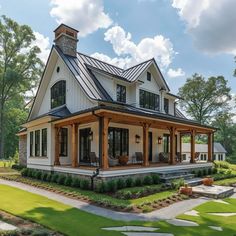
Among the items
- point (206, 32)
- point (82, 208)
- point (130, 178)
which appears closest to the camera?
point (82, 208)

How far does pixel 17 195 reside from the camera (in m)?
10.4

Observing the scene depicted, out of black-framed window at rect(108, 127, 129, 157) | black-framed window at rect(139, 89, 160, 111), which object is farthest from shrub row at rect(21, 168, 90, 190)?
black-framed window at rect(139, 89, 160, 111)

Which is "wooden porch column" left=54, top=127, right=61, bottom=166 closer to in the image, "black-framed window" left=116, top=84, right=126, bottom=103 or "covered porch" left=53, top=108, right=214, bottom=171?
"covered porch" left=53, top=108, right=214, bottom=171

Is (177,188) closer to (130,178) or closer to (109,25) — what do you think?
(130,178)

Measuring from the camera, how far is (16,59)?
36938mm

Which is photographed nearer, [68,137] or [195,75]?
[68,137]

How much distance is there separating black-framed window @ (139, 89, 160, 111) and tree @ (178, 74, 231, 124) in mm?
31792

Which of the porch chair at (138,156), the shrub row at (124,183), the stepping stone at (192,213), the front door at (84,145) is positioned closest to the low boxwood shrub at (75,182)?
the shrub row at (124,183)

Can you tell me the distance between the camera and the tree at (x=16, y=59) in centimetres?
3556

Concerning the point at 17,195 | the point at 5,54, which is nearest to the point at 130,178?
the point at 17,195

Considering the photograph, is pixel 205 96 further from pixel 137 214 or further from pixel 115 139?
pixel 137 214

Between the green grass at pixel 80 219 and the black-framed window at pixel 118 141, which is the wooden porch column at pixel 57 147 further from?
the green grass at pixel 80 219

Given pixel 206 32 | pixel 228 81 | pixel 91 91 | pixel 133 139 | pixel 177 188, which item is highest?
pixel 228 81

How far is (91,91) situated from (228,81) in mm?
40017
